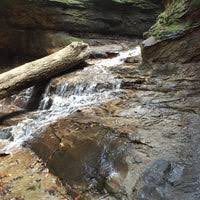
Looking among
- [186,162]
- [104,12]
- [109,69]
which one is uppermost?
[104,12]

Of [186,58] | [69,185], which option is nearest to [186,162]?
[69,185]

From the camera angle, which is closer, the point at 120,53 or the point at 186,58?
the point at 186,58

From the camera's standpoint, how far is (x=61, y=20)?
39.3 feet

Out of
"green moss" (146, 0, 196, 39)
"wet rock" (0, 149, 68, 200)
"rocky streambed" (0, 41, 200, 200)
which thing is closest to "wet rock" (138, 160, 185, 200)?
"rocky streambed" (0, 41, 200, 200)

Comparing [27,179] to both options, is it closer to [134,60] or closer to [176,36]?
[176,36]

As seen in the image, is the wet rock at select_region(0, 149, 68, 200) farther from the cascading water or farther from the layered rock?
the layered rock

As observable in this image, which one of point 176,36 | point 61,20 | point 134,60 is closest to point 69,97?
point 134,60

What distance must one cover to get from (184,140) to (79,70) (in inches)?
202

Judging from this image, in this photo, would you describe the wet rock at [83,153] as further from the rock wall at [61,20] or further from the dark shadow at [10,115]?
the rock wall at [61,20]

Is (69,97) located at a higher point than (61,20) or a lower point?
lower

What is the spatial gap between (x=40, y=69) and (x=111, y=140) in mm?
4111

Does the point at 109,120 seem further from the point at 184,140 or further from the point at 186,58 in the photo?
the point at 186,58

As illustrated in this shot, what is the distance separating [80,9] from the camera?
12117mm

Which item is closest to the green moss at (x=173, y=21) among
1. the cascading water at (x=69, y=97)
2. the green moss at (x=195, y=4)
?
the green moss at (x=195, y=4)
